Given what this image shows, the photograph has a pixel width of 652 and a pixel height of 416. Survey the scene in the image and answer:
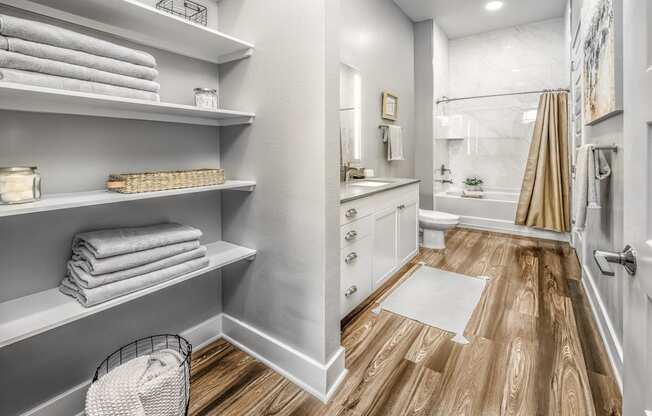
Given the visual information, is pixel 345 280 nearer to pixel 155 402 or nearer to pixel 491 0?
pixel 155 402

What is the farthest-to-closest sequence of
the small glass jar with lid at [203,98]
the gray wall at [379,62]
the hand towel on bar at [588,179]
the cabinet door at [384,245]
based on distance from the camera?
the gray wall at [379,62] → the cabinet door at [384,245] → the hand towel on bar at [588,179] → the small glass jar with lid at [203,98]

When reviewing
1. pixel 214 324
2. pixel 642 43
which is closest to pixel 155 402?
pixel 214 324

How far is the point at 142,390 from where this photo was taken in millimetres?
1103

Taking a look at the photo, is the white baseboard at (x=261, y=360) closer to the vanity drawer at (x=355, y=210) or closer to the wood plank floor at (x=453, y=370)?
the wood plank floor at (x=453, y=370)

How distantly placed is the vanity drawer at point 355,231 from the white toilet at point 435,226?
142 centimetres

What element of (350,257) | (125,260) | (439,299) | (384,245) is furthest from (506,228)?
(125,260)

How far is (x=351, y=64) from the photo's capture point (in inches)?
115

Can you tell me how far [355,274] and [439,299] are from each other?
0.71 meters

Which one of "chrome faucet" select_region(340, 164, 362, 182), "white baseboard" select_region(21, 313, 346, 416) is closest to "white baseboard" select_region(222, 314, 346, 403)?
"white baseboard" select_region(21, 313, 346, 416)

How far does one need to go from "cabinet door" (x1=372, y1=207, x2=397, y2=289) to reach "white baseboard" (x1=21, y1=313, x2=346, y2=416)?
92 cm

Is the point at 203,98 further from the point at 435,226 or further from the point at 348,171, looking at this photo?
the point at 435,226

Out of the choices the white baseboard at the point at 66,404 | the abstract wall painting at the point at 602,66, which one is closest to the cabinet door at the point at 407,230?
the abstract wall painting at the point at 602,66

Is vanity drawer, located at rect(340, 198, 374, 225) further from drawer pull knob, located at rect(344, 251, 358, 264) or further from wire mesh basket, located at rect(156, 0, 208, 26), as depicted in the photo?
wire mesh basket, located at rect(156, 0, 208, 26)

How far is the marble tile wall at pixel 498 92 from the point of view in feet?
13.9
